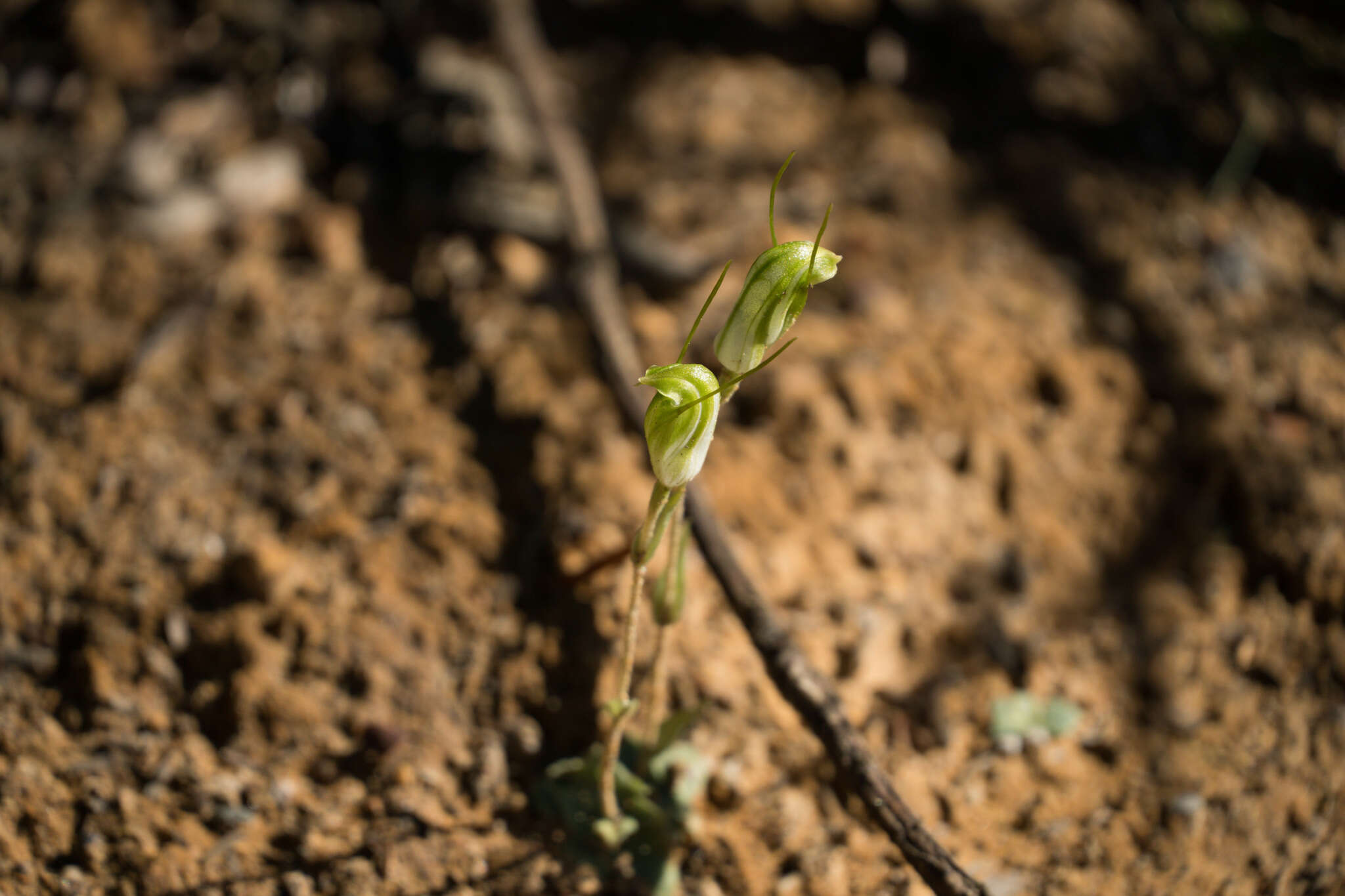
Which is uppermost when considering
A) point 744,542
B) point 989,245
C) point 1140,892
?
point 989,245

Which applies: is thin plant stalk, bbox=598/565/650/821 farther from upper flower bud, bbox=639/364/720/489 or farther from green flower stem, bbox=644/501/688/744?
upper flower bud, bbox=639/364/720/489

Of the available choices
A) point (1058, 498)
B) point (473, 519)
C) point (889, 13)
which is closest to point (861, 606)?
point (1058, 498)

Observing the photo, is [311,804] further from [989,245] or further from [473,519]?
[989,245]

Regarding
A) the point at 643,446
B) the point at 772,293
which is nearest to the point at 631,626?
the point at 772,293

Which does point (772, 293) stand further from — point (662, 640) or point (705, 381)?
point (662, 640)

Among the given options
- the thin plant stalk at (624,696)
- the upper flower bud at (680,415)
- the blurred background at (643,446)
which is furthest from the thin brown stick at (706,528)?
the upper flower bud at (680,415)

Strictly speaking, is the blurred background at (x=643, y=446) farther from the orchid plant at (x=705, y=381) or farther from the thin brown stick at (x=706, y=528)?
the orchid plant at (x=705, y=381)

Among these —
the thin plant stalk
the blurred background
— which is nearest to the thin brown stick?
the blurred background
